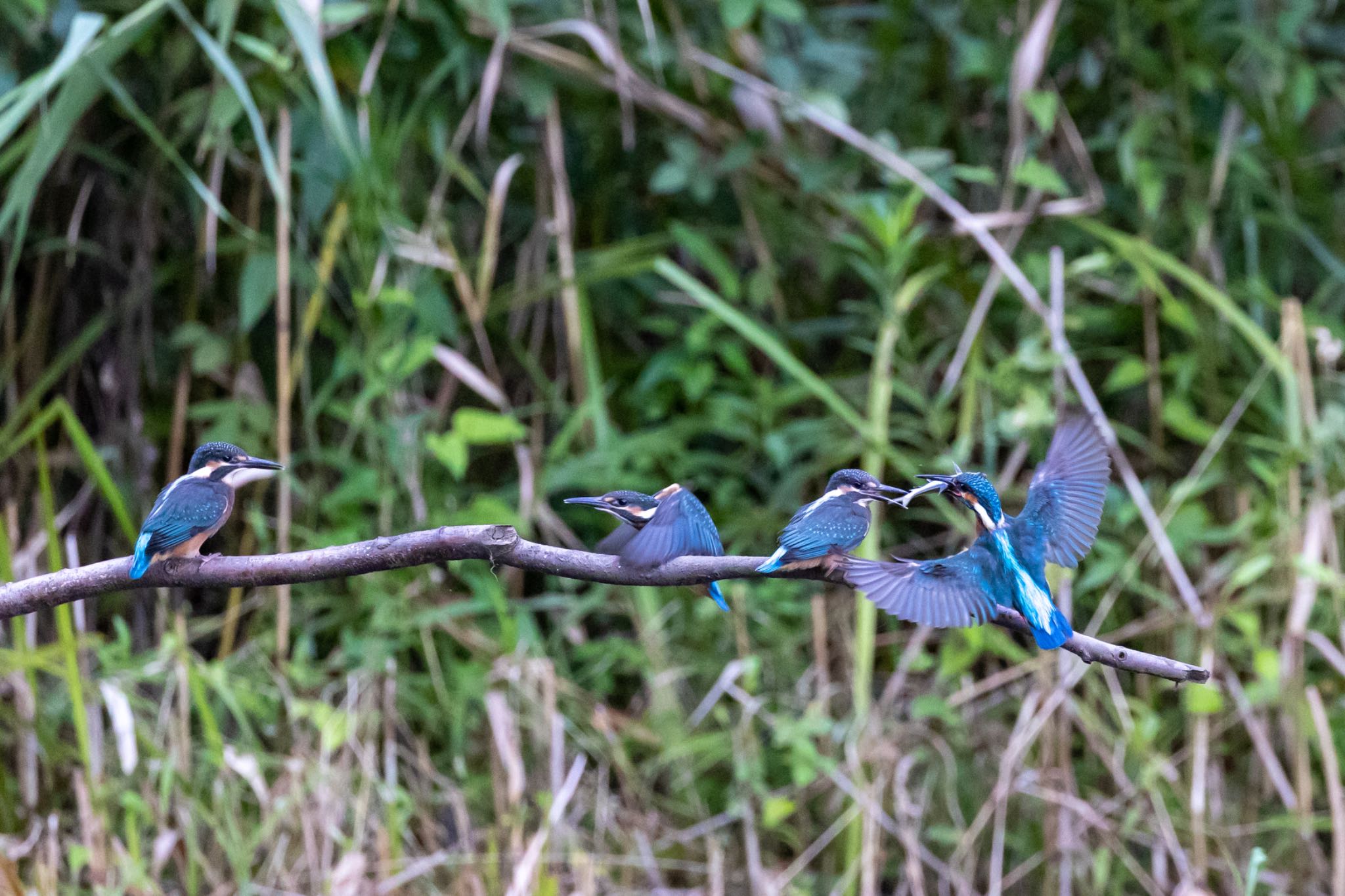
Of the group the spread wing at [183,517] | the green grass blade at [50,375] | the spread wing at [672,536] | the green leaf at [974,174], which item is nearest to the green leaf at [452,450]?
the green grass blade at [50,375]

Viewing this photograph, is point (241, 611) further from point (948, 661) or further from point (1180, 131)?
point (1180, 131)

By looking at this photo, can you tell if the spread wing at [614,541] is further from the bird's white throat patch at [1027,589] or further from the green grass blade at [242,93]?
the green grass blade at [242,93]

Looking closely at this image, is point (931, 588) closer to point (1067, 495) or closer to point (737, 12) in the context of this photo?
point (1067, 495)

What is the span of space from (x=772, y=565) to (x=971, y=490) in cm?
15

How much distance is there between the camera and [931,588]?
863mm

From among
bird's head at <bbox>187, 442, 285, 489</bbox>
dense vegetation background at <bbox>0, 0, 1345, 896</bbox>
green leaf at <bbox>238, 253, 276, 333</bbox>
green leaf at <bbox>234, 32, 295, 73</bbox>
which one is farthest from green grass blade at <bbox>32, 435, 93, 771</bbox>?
bird's head at <bbox>187, 442, 285, 489</bbox>

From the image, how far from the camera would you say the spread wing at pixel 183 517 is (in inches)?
Answer: 43.2

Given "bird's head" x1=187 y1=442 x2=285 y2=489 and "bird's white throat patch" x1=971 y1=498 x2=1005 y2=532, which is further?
"bird's head" x1=187 y1=442 x2=285 y2=489

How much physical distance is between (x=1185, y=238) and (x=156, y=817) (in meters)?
2.73

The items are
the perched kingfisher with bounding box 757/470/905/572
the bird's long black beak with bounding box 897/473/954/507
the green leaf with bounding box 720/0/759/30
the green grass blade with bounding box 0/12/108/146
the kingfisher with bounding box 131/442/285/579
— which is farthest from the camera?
the green leaf with bounding box 720/0/759/30

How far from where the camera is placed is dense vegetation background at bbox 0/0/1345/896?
8.48 ft

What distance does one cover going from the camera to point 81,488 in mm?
3049

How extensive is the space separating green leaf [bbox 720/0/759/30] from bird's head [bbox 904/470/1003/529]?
206cm

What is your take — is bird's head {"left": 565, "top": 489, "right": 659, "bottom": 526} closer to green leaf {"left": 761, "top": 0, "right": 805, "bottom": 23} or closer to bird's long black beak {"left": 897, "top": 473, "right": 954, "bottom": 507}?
bird's long black beak {"left": 897, "top": 473, "right": 954, "bottom": 507}
